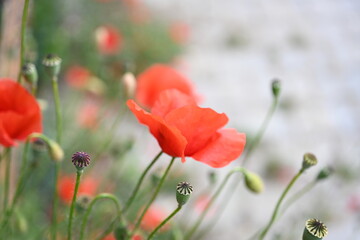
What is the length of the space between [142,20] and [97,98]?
0.83 metres

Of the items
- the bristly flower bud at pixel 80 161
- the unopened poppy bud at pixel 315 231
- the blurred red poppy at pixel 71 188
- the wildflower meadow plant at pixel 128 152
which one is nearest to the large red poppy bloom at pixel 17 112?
the wildflower meadow plant at pixel 128 152

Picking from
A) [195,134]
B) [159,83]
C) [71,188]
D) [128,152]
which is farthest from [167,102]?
[71,188]

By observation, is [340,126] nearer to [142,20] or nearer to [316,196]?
[316,196]

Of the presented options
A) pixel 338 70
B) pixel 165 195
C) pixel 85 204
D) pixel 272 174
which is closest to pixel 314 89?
pixel 338 70

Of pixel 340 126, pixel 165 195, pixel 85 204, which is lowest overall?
pixel 165 195

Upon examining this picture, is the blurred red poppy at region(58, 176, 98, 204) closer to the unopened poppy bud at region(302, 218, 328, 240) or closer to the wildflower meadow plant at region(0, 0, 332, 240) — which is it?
the wildflower meadow plant at region(0, 0, 332, 240)

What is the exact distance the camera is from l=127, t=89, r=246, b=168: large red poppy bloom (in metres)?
0.65

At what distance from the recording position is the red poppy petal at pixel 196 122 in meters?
0.67

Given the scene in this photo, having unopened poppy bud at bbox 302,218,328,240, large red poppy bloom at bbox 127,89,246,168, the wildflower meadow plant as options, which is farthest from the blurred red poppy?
unopened poppy bud at bbox 302,218,328,240

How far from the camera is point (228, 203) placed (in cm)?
241

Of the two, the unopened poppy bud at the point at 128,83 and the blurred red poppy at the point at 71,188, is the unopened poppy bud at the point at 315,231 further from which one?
the blurred red poppy at the point at 71,188

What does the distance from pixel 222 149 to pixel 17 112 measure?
30 cm

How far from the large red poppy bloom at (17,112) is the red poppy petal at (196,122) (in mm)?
202

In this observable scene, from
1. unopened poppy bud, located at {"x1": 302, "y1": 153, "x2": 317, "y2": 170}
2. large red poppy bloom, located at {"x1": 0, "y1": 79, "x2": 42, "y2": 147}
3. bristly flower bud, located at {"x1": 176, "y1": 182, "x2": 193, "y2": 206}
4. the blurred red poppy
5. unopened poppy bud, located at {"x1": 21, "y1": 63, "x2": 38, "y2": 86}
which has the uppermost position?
unopened poppy bud, located at {"x1": 302, "y1": 153, "x2": 317, "y2": 170}
